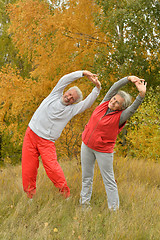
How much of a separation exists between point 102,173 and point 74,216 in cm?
56

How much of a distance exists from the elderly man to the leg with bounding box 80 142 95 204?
0.72ft

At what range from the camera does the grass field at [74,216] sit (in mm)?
2412

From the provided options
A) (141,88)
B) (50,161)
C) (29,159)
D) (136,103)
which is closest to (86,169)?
(50,161)

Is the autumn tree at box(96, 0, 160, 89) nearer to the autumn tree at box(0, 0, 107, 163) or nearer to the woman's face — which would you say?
the autumn tree at box(0, 0, 107, 163)

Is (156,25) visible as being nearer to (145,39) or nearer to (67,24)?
(145,39)

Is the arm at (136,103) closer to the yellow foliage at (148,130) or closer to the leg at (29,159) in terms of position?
the leg at (29,159)

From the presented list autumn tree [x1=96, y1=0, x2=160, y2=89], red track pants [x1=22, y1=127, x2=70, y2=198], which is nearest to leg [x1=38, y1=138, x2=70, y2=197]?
red track pants [x1=22, y1=127, x2=70, y2=198]

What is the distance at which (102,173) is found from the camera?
2953 mm

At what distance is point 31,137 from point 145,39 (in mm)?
5851

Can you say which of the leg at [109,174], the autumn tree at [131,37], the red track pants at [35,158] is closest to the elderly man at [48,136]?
the red track pants at [35,158]

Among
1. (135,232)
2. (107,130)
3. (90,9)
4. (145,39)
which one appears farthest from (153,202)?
(90,9)

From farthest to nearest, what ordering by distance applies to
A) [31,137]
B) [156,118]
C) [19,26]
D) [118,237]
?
1. [19,26]
2. [156,118]
3. [31,137]
4. [118,237]

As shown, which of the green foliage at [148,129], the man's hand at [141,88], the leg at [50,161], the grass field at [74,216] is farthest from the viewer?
the green foliage at [148,129]

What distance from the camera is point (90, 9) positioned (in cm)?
869
